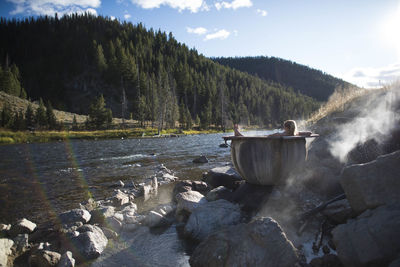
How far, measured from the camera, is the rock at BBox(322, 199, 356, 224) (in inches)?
165

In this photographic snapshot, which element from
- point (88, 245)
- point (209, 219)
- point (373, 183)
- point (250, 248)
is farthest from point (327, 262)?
point (88, 245)

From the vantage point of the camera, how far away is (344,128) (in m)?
8.13

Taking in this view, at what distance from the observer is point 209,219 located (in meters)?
5.00

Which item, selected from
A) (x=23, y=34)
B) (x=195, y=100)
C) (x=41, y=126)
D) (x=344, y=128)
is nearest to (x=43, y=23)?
(x=23, y=34)

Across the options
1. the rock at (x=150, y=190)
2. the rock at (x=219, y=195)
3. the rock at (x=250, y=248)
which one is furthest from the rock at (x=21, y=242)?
the rock at (x=219, y=195)

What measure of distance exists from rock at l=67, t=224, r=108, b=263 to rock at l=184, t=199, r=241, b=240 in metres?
1.81

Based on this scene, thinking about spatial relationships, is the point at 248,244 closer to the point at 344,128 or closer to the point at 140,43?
the point at 344,128

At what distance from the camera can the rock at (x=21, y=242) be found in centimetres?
462

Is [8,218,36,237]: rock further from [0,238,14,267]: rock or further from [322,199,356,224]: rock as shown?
[322,199,356,224]: rock

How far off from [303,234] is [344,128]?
5.34 metres

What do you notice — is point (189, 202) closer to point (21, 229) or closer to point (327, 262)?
point (327, 262)

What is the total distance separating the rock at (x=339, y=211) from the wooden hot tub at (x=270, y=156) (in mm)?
1183

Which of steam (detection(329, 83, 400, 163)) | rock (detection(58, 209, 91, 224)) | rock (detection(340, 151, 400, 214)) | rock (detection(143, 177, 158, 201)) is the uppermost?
steam (detection(329, 83, 400, 163))

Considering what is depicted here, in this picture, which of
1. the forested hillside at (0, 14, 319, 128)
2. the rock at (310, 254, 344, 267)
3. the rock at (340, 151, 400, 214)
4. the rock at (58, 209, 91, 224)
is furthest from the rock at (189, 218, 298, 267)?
the forested hillside at (0, 14, 319, 128)
